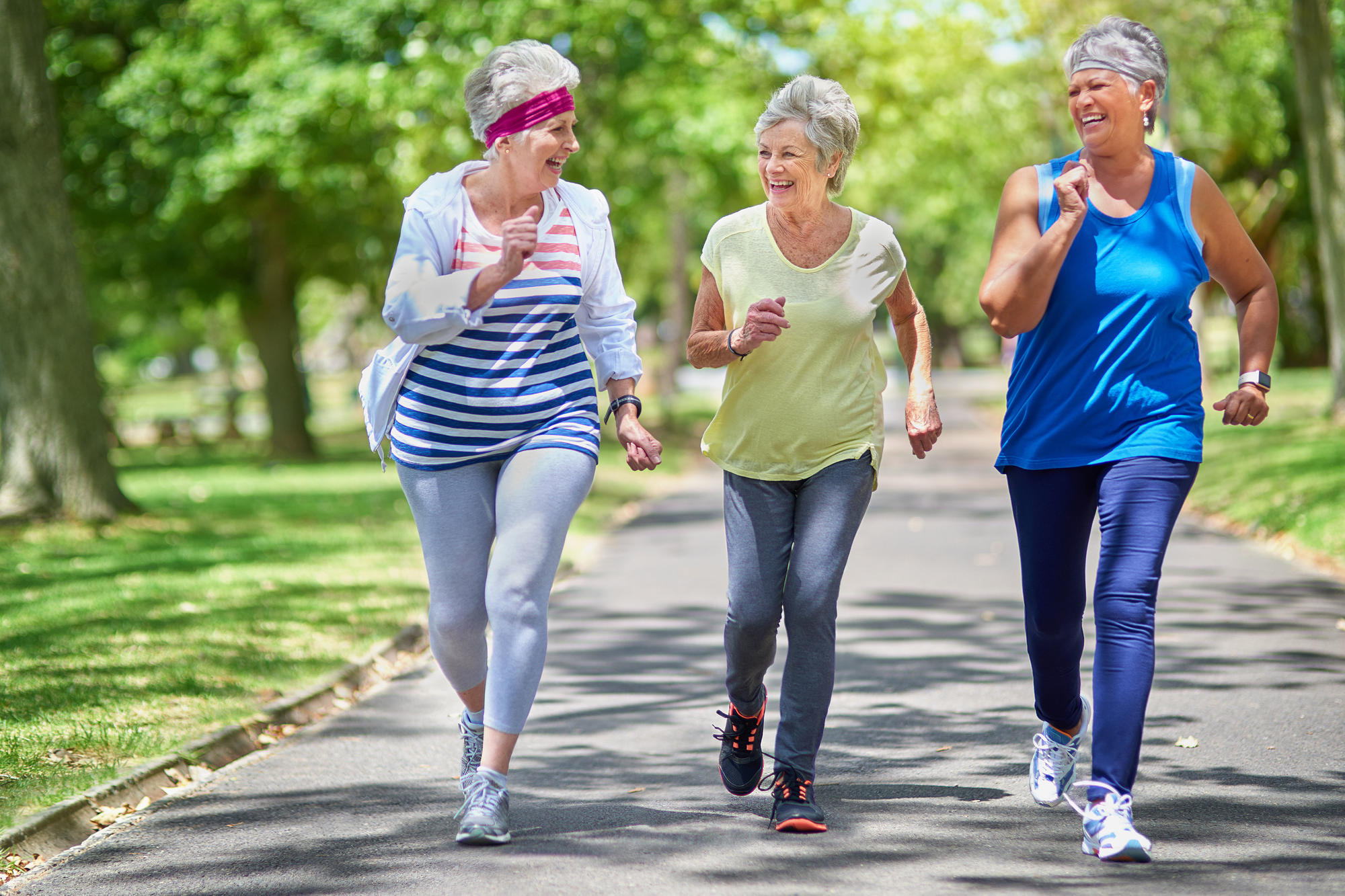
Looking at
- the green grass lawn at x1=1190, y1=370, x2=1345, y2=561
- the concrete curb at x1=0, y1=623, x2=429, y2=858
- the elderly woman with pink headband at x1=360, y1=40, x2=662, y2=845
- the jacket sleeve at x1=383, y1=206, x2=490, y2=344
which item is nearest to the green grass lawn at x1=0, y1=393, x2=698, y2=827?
the concrete curb at x1=0, y1=623, x2=429, y2=858

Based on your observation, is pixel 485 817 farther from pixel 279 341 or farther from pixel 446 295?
pixel 279 341

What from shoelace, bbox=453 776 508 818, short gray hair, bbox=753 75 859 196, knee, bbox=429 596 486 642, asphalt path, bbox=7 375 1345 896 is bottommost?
asphalt path, bbox=7 375 1345 896

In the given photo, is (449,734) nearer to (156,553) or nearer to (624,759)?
(624,759)

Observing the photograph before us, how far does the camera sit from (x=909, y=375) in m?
4.54

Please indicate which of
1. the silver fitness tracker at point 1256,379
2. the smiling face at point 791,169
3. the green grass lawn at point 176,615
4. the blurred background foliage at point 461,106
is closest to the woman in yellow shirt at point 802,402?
the smiling face at point 791,169

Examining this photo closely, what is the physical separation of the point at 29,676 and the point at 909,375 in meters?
4.17

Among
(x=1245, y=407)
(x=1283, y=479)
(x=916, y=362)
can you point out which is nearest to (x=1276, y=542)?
(x=1283, y=479)

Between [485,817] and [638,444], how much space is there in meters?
1.09

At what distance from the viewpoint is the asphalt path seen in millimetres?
3918

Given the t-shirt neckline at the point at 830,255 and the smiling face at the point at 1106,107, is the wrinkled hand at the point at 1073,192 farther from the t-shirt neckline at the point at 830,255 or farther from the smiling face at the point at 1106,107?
the t-shirt neckline at the point at 830,255

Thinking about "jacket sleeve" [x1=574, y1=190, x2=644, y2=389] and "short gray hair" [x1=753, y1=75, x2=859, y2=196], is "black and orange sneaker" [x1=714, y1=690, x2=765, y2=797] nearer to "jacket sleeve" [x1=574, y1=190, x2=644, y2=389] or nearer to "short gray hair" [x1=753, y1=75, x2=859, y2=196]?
"jacket sleeve" [x1=574, y1=190, x2=644, y2=389]

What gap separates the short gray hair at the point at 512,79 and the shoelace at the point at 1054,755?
7.55 feet

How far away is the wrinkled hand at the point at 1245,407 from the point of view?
4.15 m

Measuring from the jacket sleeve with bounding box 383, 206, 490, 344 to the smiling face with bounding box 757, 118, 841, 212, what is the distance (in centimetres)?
85
